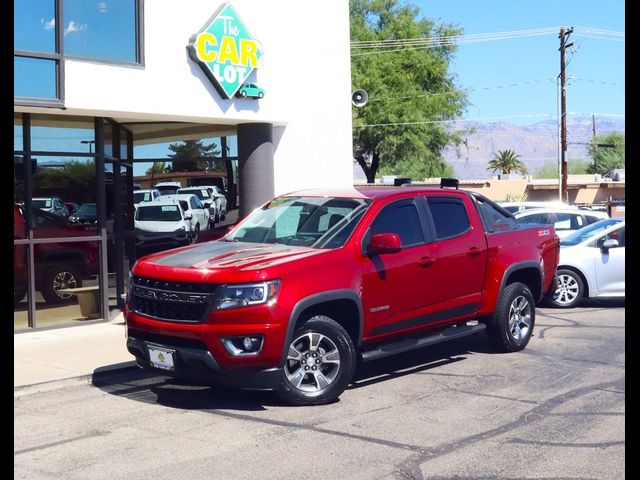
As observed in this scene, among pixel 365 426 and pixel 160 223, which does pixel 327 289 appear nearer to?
pixel 365 426

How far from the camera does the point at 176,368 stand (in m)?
7.86

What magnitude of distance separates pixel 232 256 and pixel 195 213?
7.40m

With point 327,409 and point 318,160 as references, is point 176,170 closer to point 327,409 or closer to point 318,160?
point 318,160

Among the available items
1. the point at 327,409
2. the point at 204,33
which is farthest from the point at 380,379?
the point at 204,33

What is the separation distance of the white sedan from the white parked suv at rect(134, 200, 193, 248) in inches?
250

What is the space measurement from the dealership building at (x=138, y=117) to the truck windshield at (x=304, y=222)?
403cm

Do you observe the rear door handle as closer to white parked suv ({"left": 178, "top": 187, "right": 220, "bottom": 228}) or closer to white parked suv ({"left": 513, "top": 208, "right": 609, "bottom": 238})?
white parked suv ({"left": 178, "top": 187, "right": 220, "bottom": 228})

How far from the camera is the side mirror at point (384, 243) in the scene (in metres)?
8.48

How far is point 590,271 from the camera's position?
14484 mm

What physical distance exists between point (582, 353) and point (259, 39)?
771 centimetres

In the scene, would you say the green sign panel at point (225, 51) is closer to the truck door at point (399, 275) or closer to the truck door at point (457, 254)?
the truck door at point (457, 254)

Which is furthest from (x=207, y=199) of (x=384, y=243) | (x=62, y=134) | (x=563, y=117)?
(x=563, y=117)

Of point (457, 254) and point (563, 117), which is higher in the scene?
point (563, 117)

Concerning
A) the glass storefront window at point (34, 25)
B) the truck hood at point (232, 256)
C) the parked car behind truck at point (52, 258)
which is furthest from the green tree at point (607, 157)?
the truck hood at point (232, 256)
